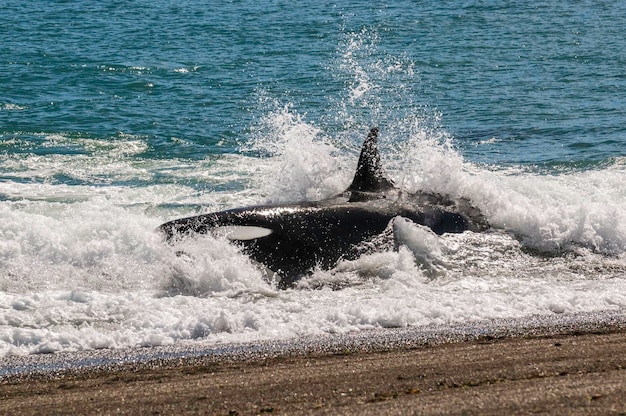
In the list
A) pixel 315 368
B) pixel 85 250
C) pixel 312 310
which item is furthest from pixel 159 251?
pixel 315 368

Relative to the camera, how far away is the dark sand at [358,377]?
7902 millimetres

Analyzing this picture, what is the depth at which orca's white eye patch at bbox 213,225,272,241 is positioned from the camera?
1375 centimetres

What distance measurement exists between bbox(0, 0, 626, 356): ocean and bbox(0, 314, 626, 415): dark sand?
2.87 feet

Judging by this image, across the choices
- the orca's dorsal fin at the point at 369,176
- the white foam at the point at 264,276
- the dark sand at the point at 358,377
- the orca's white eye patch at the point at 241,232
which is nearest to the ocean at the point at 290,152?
the white foam at the point at 264,276

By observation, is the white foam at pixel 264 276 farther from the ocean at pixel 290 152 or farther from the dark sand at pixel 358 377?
the dark sand at pixel 358 377

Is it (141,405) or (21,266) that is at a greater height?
(141,405)

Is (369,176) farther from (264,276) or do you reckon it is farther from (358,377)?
(358,377)

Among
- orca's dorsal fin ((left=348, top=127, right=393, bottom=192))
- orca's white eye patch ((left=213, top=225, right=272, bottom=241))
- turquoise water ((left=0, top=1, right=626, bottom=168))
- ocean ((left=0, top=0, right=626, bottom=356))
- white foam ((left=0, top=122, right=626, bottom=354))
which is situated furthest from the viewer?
turquoise water ((left=0, top=1, right=626, bottom=168))

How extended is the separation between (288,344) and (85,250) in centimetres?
499

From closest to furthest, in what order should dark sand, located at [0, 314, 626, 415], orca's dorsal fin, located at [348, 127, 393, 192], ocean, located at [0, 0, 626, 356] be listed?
dark sand, located at [0, 314, 626, 415] → ocean, located at [0, 0, 626, 356] → orca's dorsal fin, located at [348, 127, 393, 192]

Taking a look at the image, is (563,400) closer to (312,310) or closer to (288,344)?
(288,344)

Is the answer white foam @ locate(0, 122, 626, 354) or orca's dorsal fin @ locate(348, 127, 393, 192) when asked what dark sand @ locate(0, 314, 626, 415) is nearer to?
white foam @ locate(0, 122, 626, 354)

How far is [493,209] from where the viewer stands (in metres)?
17.6

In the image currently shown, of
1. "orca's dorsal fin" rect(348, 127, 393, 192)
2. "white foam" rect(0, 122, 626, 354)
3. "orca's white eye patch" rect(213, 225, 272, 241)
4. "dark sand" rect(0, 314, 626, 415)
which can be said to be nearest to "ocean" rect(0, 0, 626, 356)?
"white foam" rect(0, 122, 626, 354)
